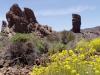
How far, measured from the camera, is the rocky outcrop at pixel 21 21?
153 feet

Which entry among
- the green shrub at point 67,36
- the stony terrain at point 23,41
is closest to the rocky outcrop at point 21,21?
the stony terrain at point 23,41

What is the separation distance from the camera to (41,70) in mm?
10922

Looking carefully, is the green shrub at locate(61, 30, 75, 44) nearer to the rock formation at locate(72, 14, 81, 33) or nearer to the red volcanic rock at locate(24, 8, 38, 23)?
the red volcanic rock at locate(24, 8, 38, 23)

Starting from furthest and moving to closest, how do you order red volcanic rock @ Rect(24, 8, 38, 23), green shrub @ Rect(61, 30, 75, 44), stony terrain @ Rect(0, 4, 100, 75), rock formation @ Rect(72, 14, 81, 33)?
rock formation @ Rect(72, 14, 81, 33), red volcanic rock @ Rect(24, 8, 38, 23), green shrub @ Rect(61, 30, 75, 44), stony terrain @ Rect(0, 4, 100, 75)

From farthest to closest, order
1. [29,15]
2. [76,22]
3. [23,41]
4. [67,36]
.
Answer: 1. [76,22]
2. [29,15]
3. [67,36]
4. [23,41]

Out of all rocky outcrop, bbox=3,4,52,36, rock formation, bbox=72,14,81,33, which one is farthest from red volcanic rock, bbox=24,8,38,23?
rock formation, bbox=72,14,81,33

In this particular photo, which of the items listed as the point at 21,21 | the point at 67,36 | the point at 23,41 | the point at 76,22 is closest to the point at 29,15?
the point at 21,21

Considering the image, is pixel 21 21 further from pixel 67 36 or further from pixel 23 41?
pixel 23 41

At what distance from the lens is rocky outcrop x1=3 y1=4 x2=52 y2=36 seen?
4666cm

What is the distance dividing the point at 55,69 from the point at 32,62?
7.85 metres

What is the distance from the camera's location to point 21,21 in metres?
48.3

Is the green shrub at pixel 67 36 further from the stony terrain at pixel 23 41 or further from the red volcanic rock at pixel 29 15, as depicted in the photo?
the red volcanic rock at pixel 29 15

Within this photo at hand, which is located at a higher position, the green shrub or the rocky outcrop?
the rocky outcrop

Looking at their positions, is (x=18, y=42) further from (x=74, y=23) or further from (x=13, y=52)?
(x=74, y=23)
